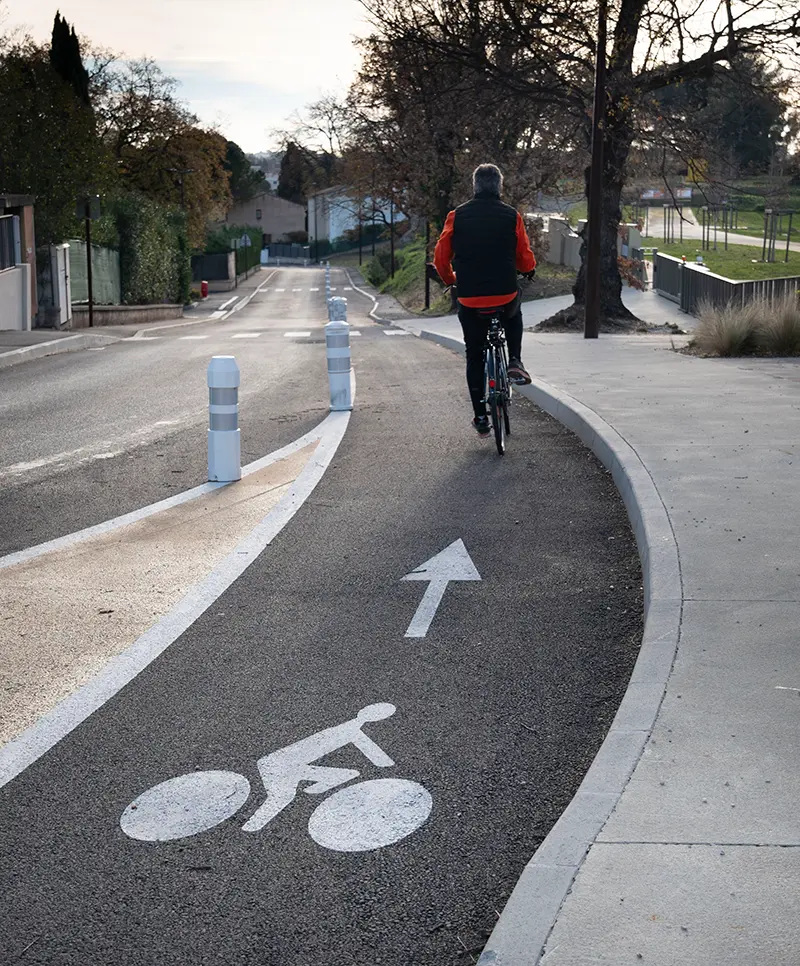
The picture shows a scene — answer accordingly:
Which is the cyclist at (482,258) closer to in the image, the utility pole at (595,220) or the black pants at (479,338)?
the black pants at (479,338)

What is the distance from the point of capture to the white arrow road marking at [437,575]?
241 inches

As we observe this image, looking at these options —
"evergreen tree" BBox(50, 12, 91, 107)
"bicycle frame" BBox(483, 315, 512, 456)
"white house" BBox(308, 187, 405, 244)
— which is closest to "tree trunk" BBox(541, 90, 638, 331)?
"bicycle frame" BBox(483, 315, 512, 456)

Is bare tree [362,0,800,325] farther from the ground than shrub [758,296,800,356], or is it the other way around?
bare tree [362,0,800,325]

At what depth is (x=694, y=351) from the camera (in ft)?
62.3

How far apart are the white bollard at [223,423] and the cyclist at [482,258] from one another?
6.76 feet

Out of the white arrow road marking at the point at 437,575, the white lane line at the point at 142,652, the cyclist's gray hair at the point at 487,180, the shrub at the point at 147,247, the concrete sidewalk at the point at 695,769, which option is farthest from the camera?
the shrub at the point at 147,247

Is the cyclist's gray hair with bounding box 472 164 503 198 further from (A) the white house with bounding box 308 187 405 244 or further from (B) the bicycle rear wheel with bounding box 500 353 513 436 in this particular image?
(A) the white house with bounding box 308 187 405 244

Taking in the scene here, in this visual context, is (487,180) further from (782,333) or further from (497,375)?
(782,333)

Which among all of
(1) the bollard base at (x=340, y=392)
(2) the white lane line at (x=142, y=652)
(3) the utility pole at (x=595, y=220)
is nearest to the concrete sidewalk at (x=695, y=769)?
(2) the white lane line at (x=142, y=652)

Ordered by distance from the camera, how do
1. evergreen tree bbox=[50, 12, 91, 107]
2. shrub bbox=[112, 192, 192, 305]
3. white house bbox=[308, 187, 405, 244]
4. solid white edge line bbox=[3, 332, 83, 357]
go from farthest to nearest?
1. white house bbox=[308, 187, 405, 244]
2. evergreen tree bbox=[50, 12, 91, 107]
3. shrub bbox=[112, 192, 192, 305]
4. solid white edge line bbox=[3, 332, 83, 357]

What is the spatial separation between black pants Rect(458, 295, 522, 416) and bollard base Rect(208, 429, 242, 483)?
2.15m

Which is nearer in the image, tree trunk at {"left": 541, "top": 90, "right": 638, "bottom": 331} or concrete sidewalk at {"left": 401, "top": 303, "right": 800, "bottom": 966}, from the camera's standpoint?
concrete sidewalk at {"left": 401, "top": 303, "right": 800, "bottom": 966}

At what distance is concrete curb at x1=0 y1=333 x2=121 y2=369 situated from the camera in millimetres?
22312

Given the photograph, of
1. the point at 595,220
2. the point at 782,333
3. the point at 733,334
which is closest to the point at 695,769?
the point at 782,333
